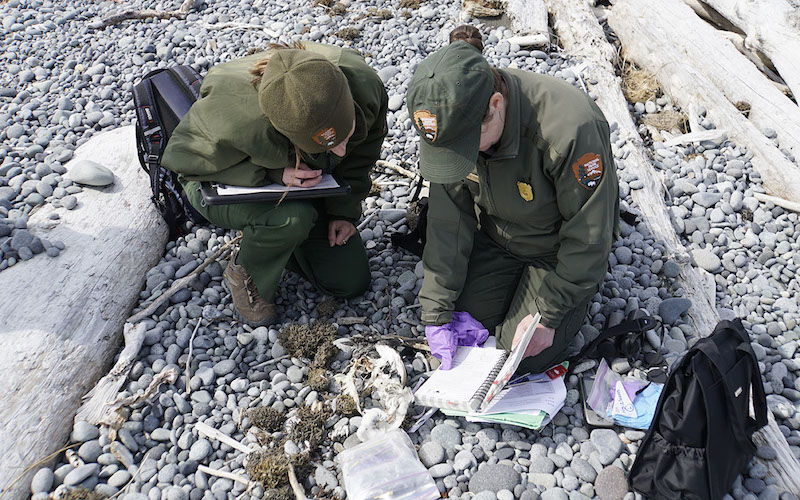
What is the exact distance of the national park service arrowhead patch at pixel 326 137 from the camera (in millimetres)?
2955

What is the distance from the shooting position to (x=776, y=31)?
A: 5898 millimetres

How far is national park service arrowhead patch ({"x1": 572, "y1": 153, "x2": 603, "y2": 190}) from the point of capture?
9.12 ft

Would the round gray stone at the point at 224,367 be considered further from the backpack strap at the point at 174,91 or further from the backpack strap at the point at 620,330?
the backpack strap at the point at 620,330

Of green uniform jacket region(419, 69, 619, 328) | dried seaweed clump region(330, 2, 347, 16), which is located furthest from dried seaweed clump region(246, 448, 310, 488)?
dried seaweed clump region(330, 2, 347, 16)

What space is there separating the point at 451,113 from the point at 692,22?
17.1ft

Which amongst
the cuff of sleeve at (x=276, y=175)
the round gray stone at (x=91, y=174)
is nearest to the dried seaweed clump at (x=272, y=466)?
the cuff of sleeve at (x=276, y=175)

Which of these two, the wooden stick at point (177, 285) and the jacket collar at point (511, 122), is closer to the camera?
the jacket collar at point (511, 122)

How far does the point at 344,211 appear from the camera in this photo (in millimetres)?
3988

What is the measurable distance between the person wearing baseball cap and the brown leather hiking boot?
110 centimetres

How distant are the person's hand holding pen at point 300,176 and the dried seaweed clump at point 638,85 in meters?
3.97

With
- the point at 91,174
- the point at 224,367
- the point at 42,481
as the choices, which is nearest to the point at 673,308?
the point at 224,367

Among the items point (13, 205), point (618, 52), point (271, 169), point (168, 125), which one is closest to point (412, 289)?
point (271, 169)

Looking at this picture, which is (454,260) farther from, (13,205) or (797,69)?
(797,69)

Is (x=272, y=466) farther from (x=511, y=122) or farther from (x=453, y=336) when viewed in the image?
(x=511, y=122)
